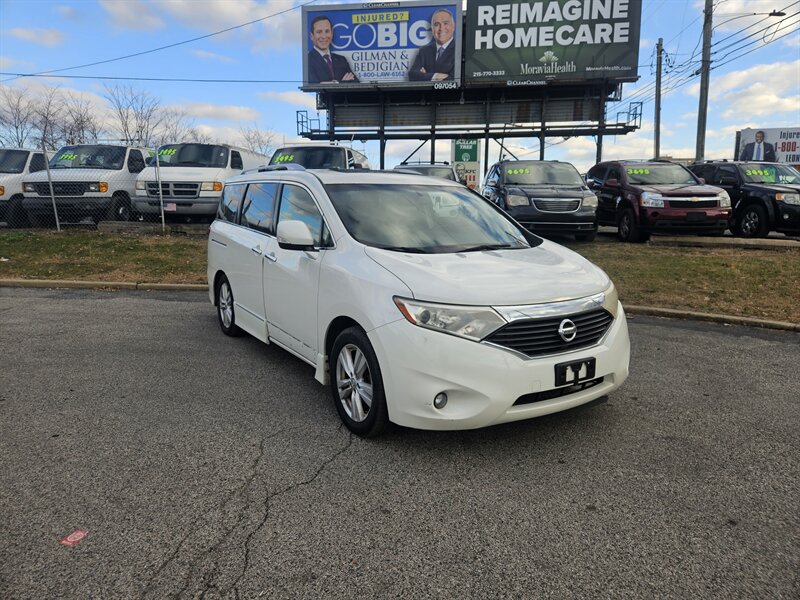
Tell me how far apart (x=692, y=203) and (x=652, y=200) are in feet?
2.51

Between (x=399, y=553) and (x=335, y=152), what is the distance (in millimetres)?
11584

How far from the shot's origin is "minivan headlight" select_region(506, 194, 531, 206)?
36.9 ft

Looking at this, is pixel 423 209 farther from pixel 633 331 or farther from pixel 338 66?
pixel 338 66

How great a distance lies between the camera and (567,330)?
330 centimetres

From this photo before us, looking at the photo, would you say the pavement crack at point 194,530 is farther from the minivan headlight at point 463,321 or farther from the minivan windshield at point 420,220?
the minivan windshield at point 420,220

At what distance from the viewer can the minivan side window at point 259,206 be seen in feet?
16.7

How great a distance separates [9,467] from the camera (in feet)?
10.6

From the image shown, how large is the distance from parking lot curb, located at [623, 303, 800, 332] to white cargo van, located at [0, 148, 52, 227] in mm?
13988

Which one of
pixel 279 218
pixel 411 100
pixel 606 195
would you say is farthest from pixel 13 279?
pixel 411 100

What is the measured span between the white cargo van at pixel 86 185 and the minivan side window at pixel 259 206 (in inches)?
389

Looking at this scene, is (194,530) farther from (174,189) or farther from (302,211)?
(174,189)

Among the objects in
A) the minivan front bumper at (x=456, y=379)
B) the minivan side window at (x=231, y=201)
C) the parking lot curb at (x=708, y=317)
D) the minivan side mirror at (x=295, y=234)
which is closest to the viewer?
the minivan front bumper at (x=456, y=379)

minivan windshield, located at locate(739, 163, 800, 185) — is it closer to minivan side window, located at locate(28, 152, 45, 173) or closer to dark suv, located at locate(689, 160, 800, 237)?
dark suv, located at locate(689, 160, 800, 237)

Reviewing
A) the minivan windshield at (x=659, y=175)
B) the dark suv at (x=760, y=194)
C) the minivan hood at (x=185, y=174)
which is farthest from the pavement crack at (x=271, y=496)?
the dark suv at (x=760, y=194)
